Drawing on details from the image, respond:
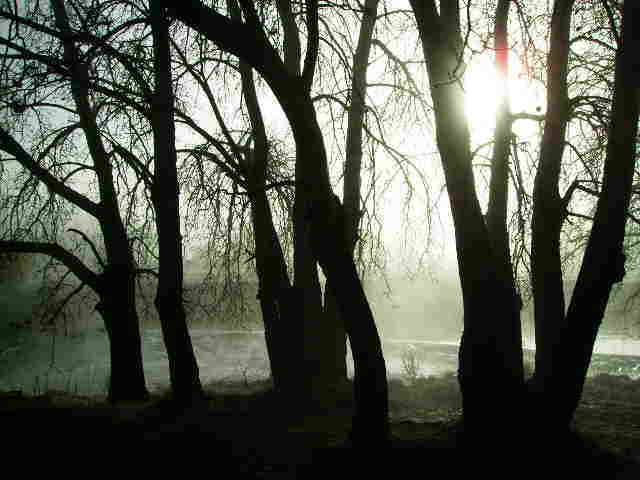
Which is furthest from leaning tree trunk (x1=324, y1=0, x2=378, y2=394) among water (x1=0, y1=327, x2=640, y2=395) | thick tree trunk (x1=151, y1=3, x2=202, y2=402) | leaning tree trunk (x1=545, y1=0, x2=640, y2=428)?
water (x1=0, y1=327, x2=640, y2=395)

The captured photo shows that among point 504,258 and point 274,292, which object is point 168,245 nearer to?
point 274,292

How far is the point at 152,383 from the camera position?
16984 mm

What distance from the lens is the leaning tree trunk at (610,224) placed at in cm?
438

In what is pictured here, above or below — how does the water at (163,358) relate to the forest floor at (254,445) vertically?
below

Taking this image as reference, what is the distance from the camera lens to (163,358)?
2264 cm

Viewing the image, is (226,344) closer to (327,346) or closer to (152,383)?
(152,383)

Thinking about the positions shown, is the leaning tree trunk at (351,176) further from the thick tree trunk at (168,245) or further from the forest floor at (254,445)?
the thick tree trunk at (168,245)

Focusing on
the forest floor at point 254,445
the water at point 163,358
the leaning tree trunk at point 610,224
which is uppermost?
the leaning tree trunk at point 610,224

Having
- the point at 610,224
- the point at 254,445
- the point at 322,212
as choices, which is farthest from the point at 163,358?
the point at 610,224

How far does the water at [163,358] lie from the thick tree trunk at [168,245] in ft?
30.5

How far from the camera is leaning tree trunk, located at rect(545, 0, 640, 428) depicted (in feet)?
14.4

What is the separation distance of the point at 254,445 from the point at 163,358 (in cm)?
1840

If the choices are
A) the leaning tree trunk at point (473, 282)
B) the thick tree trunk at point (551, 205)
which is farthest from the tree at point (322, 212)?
the thick tree trunk at point (551, 205)

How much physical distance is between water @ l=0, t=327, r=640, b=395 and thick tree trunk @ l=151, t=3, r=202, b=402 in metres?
9.30
